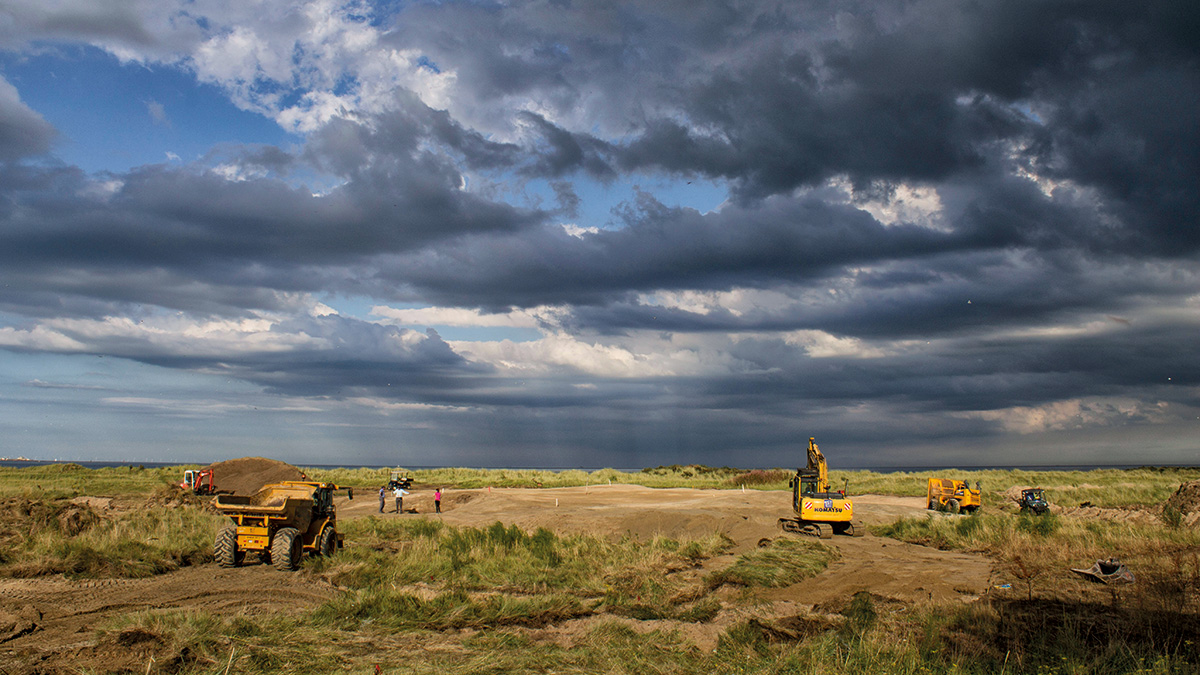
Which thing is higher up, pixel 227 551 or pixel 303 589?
pixel 227 551

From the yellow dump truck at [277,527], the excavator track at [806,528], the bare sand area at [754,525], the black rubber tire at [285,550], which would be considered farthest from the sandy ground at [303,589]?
the excavator track at [806,528]

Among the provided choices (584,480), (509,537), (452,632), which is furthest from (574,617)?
(584,480)

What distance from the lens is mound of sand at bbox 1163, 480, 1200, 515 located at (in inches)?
1094

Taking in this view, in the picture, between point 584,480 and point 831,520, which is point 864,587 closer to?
point 831,520

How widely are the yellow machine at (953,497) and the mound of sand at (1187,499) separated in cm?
820

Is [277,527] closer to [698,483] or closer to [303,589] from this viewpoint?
[303,589]

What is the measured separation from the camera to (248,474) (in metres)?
53.0

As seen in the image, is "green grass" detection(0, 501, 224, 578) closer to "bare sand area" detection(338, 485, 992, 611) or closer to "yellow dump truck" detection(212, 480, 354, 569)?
"yellow dump truck" detection(212, 480, 354, 569)

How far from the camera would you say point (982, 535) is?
25234 millimetres

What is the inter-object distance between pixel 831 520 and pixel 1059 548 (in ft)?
26.7

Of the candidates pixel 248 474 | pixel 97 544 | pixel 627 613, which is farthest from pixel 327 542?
pixel 248 474

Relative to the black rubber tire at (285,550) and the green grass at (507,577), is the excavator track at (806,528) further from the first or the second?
the black rubber tire at (285,550)

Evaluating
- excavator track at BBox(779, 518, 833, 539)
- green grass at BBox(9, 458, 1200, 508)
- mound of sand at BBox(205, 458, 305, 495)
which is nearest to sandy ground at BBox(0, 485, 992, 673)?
excavator track at BBox(779, 518, 833, 539)

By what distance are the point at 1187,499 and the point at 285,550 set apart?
1336 inches
